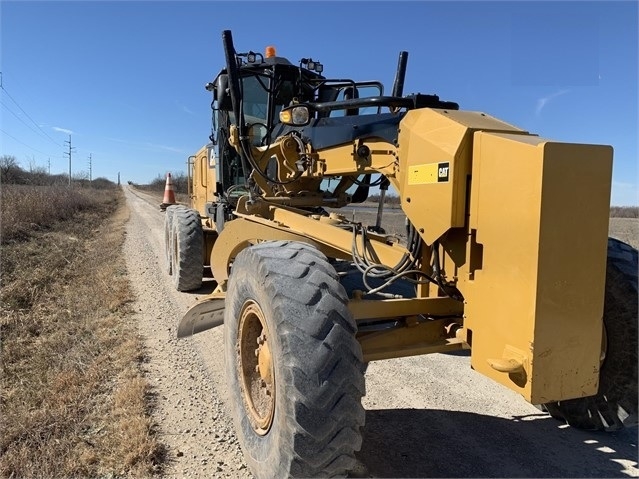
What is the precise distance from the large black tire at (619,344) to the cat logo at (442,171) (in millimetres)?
1388

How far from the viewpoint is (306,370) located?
243 centimetres

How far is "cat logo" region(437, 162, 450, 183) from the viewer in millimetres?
2713

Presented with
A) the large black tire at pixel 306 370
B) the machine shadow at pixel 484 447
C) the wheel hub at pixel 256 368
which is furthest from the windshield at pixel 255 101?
the machine shadow at pixel 484 447

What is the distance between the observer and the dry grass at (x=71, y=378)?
3.12 metres

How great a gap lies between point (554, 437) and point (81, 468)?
3165 mm

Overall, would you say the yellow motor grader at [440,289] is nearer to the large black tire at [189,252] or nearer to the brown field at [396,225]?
the large black tire at [189,252]

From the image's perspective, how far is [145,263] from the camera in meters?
9.77

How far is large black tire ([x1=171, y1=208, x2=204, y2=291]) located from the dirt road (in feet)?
7.19

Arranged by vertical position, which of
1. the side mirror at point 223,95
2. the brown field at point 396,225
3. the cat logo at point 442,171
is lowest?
the brown field at point 396,225

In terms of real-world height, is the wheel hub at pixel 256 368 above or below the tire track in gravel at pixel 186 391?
above

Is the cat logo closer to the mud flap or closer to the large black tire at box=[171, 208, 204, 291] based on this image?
the mud flap

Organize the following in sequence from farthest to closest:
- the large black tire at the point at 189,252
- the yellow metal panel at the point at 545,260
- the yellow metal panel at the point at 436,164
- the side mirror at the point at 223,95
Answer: the large black tire at the point at 189,252 → the side mirror at the point at 223,95 → the yellow metal panel at the point at 436,164 → the yellow metal panel at the point at 545,260

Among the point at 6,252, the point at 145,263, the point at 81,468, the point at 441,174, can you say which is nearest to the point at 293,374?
the point at 441,174

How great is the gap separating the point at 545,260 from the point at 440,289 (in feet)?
3.41
